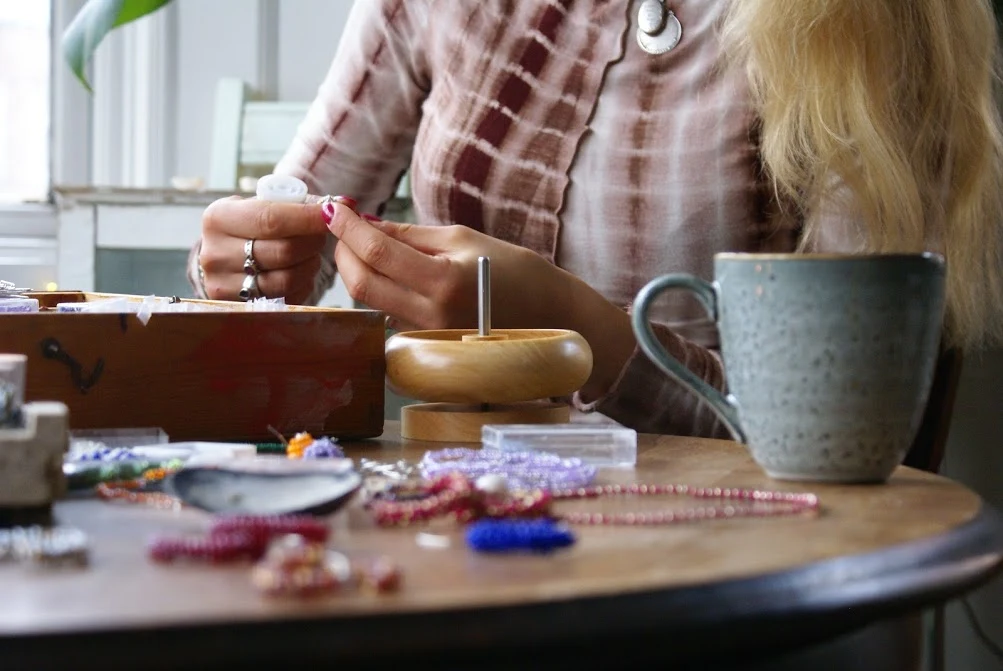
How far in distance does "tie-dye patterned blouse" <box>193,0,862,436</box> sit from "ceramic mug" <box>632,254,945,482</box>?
0.52 meters

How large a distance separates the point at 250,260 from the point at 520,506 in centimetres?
49

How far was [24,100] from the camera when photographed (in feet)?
6.46

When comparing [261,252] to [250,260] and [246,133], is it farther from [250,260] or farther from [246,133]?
[246,133]

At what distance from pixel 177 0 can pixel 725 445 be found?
5.26 ft

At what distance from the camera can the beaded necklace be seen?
40 cm

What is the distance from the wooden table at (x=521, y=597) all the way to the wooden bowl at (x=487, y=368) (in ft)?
0.63

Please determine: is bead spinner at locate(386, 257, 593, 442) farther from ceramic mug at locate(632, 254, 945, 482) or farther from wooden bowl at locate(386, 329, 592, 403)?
ceramic mug at locate(632, 254, 945, 482)

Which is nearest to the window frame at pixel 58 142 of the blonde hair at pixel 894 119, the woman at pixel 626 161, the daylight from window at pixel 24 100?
the daylight from window at pixel 24 100

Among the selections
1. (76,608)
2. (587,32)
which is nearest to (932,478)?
(76,608)

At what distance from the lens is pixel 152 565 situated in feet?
1.10

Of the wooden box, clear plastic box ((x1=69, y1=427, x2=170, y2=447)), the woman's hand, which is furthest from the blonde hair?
clear plastic box ((x1=69, y1=427, x2=170, y2=447))

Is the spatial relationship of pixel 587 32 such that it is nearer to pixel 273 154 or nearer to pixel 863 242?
pixel 863 242

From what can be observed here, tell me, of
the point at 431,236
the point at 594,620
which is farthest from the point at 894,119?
the point at 594,620

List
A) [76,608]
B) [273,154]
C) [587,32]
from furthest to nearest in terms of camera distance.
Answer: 1. [273,154]
2. [587,32]
3. [76,608]
